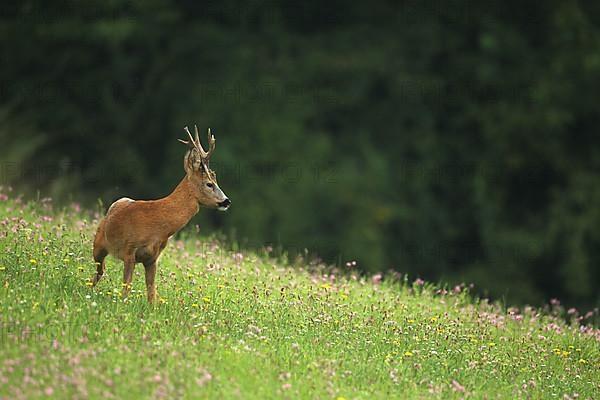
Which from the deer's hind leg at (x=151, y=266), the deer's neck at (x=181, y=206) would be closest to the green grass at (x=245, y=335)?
the deer's hind leg at (x=151, y=266)

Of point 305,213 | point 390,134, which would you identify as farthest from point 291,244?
point 390,134

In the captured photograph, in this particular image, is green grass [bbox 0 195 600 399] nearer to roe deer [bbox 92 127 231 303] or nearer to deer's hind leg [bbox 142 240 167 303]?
deer's hind leg [bbox 142 240 167 303]

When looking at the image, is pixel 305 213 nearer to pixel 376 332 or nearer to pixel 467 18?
pixel 467 18

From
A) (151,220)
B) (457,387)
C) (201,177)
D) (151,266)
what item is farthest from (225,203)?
(457,387)

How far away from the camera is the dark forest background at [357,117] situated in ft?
77.2

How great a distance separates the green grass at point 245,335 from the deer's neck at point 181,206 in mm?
689

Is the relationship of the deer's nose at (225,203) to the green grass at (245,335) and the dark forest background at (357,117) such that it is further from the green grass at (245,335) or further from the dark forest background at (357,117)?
the dark forest background at (357,117)

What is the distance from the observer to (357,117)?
2602 centimetres

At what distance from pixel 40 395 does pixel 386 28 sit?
20103 millimetres

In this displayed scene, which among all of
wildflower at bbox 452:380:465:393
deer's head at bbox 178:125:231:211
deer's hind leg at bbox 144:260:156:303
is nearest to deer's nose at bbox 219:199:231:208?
deer's head at bbox 178:125:231:211

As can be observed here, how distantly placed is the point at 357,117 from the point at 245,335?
17.3m

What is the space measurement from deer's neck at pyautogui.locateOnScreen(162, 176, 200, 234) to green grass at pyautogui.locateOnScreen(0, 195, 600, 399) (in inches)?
27.1

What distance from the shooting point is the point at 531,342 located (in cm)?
1065

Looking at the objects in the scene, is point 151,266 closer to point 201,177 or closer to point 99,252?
point 99,252
